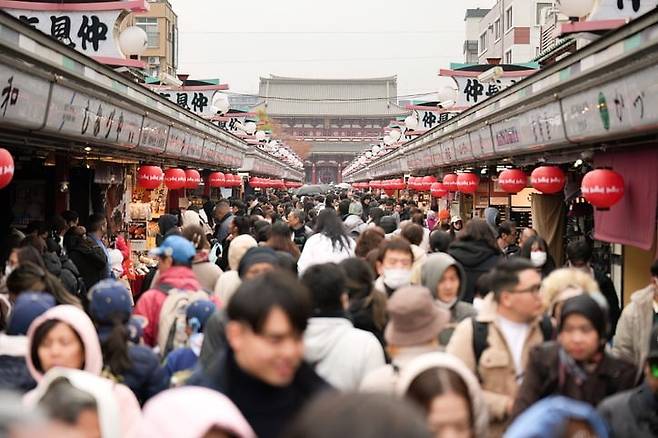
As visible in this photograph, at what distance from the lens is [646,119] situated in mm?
8203

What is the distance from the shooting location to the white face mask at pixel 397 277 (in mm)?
7367

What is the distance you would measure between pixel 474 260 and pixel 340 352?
4083 mm

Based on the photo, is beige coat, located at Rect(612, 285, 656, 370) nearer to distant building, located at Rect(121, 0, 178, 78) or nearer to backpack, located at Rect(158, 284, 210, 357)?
backpack, located at Rect(158, 284, 210, 357)

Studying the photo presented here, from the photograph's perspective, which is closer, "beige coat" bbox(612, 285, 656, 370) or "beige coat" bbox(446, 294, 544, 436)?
"beige coat" bbox(446, 294, 544, 436)

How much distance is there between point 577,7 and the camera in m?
11.2

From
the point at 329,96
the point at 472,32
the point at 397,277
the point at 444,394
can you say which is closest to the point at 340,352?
the point at 444,394

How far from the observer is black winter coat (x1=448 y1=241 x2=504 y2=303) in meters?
8.79

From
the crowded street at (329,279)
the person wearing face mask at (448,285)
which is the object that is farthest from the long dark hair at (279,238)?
the person wearing face mask at (448,285)

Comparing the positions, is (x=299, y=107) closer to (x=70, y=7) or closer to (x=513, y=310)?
(x=70, y=7)

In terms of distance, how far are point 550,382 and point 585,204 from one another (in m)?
9.65

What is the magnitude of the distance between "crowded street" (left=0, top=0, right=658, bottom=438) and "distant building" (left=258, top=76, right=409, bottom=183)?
83.0m

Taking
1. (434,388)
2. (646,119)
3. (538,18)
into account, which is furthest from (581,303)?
(538,18)

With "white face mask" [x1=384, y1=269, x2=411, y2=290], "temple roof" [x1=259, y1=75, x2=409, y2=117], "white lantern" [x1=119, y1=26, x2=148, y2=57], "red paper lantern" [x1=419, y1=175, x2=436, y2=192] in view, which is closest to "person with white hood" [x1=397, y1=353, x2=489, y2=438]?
"white face mask" [x1=384, y1=269, x2=411, y2=290]

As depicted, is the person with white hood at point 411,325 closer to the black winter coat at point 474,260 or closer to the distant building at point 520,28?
the black winter coat at point 474,260
